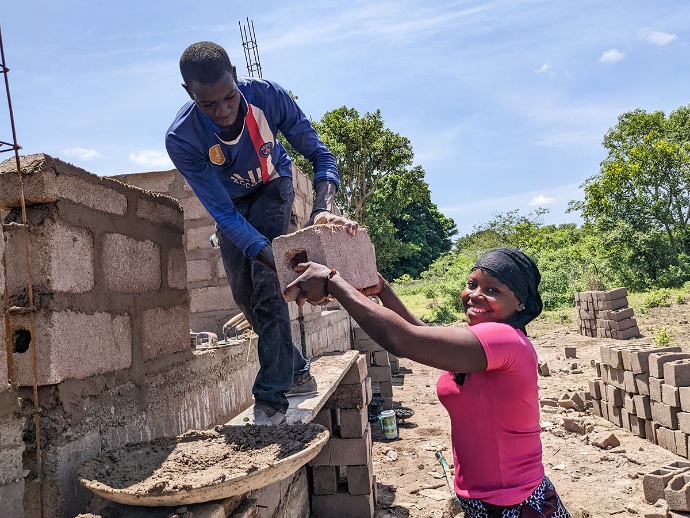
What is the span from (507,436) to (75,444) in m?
1.53

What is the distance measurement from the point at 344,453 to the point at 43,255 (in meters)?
3.74

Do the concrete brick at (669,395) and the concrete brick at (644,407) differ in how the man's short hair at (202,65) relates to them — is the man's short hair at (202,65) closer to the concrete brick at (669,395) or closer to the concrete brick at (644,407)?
the concrete brick at (669,395)

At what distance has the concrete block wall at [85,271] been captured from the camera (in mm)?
1938

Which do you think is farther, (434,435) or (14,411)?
(434,435)

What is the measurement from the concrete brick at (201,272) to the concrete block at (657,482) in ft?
14.5

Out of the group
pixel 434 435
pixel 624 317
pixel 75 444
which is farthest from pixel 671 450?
pixel 624 317

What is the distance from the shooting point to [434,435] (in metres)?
7.51

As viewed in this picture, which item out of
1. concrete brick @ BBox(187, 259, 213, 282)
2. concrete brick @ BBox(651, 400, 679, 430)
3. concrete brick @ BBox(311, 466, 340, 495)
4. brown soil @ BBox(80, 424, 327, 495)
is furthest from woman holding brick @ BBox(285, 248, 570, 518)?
concrete brick @ BBox(651, 400, 679, 430)

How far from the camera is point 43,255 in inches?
77.1

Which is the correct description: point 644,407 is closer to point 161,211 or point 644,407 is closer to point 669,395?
point 669,395

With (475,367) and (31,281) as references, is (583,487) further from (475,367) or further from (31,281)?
(31,281)

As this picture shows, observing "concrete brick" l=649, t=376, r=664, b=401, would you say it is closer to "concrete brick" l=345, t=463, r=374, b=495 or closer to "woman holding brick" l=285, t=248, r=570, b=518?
"concrete brick" l=345, t=463, r=374, b=495

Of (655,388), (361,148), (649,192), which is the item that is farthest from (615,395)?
(649,192)

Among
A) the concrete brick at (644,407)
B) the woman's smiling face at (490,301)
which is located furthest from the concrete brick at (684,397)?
the woman's smiling face at (490,301)
